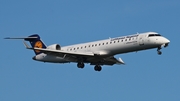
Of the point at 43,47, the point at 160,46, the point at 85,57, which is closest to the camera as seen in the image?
the point at 160,46

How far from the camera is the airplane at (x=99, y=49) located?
43938 mm

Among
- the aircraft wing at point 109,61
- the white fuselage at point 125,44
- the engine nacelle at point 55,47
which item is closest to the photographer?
the white fuselage at point 125,44

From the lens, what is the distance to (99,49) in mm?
45750

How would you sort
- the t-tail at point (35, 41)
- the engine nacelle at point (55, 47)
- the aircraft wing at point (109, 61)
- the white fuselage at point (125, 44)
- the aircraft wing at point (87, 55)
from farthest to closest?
1. the t-tail at point (35, 41)
2. the engine nacelle at point (55, 47)
3. the aircraft wing at point (109, 61)
4. the aircraft wing at point (87, 55)
5. the white fuselage at point (125, 44)

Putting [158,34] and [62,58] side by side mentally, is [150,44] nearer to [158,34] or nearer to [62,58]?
[158,34]

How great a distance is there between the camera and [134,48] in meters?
44.1

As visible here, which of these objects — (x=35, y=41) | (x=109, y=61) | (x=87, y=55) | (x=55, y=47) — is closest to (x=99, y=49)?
(x=87, y=55)

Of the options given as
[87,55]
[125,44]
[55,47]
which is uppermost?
[55,47]

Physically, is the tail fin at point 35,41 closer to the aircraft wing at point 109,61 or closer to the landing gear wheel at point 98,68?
the landing gear wheel at point 98,68

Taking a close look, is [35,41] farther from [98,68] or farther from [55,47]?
[98,68]

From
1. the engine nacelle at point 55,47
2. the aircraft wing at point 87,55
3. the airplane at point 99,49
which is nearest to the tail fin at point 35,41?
the airplane at point 99,49

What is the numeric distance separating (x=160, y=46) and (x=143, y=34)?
1.81 metres

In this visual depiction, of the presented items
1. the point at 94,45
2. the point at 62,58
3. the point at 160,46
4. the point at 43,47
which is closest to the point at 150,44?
the point at 160,46

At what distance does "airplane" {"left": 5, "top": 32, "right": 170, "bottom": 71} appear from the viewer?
43.9 metres
